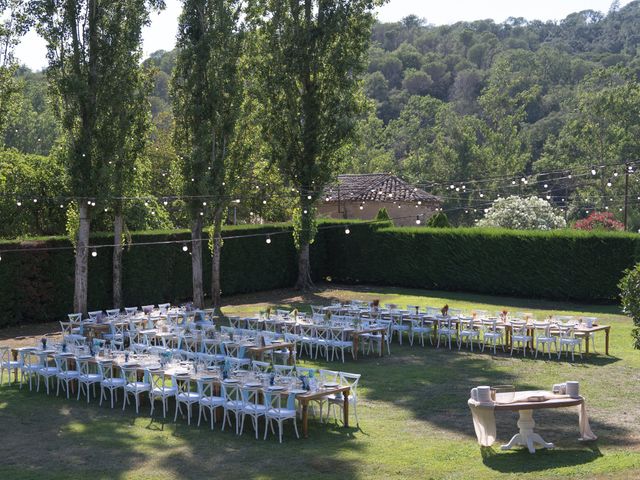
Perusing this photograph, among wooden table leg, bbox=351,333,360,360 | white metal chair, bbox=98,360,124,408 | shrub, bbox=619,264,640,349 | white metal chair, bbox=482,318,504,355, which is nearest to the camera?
shrub, bbox=619,264,640,349

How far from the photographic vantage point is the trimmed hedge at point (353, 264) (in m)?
24.8

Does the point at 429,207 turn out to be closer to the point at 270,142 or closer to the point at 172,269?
the point at 270,142

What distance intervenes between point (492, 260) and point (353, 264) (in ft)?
20.6

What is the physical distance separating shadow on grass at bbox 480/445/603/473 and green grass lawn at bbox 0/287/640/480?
1 centimetres

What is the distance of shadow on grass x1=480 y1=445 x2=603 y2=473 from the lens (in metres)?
11.3

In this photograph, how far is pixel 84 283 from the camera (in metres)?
24.9

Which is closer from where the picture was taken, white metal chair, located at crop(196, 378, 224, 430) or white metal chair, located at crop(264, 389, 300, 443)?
white metal chair, located at crop(264, 389, 300, 443)

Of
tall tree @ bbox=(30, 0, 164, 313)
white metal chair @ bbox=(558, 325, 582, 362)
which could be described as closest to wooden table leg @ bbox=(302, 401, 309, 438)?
white metal chair @ bbox=(558, 325, 582, 362)

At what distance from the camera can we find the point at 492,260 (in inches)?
1222

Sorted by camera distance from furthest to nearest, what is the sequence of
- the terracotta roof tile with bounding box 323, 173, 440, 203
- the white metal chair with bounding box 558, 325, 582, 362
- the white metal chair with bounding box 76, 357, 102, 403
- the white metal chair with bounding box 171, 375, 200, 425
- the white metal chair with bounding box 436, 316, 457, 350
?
the terracotta roof tile with bounding box 323, 173, 440, 203 → the white metal chair with bounding box 436, 316, 457, 350 → the white metal chair with bounding box 558, 325, 582, 362 → the white metal chair with bounding box 76, 357, 102, 403 → the white metal chair with bounding box 171, 375, 200, 425

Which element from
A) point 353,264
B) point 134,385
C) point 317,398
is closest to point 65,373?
point 134,385

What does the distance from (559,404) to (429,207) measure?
31969 millimetres

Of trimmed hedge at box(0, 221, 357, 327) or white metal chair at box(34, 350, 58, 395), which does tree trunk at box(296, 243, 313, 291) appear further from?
white metal chair at box(34, 350, 58, 395)

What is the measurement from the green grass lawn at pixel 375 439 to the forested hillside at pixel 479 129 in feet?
45.5
